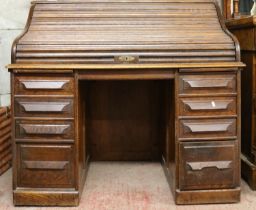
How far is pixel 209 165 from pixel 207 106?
→ 0.38 m

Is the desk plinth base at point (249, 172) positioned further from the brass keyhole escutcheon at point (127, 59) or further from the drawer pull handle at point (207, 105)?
the brass keyhole escutcheon at point (127, 59)

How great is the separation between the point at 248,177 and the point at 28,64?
1747 millimetres

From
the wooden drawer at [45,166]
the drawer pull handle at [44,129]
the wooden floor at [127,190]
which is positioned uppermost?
the drawer pull handle at [44,129]

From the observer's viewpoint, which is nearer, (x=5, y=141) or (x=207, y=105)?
(x=207, y=105)

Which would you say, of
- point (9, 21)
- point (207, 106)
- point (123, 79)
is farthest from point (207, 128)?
point (9, 21)

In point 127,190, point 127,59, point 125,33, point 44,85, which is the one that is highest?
point 125,33

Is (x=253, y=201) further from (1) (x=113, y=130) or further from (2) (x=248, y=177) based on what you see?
(1) (x=113, y=130)

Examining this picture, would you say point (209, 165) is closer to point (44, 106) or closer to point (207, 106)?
point (207, 106)

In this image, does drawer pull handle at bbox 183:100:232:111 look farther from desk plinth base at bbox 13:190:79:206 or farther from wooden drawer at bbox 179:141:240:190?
desk plinth base at bbox 13:190:79:206

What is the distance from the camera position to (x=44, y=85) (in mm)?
2705

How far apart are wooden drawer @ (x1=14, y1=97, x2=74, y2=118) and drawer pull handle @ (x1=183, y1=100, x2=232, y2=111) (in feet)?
2.45

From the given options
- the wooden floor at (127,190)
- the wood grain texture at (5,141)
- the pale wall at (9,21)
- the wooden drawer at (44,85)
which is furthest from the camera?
the pale wall at (9,21)

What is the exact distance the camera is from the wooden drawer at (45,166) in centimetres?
277

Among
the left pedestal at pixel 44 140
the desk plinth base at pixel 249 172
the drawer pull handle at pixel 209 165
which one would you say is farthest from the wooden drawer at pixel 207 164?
the left pedestal at pixel 44 140
